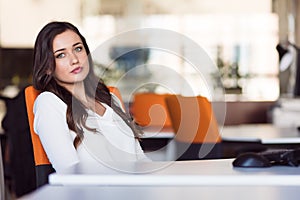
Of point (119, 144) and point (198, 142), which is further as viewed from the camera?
point (198, 142)

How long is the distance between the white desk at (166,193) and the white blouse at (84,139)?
0.47 m

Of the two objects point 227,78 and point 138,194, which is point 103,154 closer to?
point 138,194

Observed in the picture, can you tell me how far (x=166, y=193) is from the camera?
1287 millimetres

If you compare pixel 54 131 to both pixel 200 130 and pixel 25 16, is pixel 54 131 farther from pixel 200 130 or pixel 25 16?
pixel 25 16

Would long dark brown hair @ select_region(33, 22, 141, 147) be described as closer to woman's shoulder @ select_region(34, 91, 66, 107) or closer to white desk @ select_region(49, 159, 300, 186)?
woman's shoulder @ select_region(34, 91, 66, 107)

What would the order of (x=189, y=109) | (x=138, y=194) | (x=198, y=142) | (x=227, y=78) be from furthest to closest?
(x=227, y=78)
(x=198, y=142)
(x=189, y=109)
(x=138, y=194)

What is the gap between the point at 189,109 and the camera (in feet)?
8.82

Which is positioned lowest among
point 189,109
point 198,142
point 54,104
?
point 198,142

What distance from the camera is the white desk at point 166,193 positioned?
48.1 inches

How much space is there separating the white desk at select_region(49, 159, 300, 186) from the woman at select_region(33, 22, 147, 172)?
262 millimetres

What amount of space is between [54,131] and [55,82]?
0.20 metres

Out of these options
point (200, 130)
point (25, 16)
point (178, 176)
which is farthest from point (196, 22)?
point (178, 176)

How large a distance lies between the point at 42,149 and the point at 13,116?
1.84 meters

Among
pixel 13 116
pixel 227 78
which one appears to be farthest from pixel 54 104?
pixel 227 78
